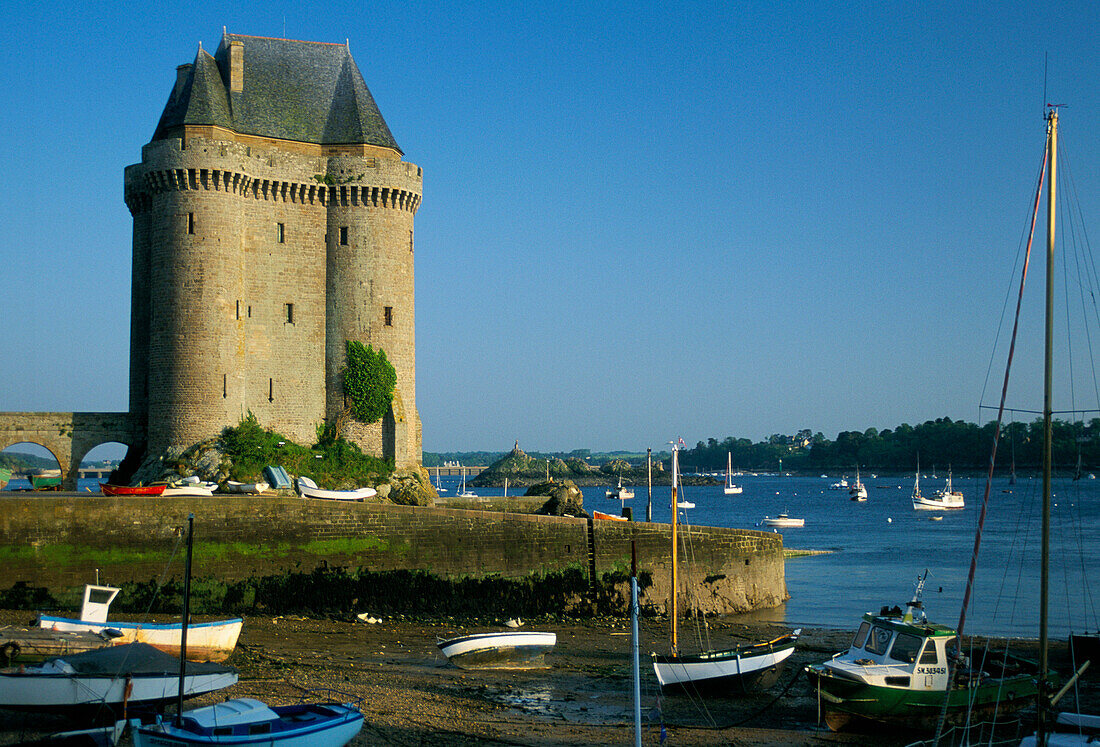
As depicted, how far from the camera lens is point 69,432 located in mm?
35719

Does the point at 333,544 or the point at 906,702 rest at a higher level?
the point at 333,544

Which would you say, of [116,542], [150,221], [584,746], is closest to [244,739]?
[584,746]

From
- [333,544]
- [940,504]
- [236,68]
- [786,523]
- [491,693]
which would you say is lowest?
[786,523]

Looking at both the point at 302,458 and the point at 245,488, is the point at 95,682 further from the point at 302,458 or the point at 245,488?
the point at 302,458

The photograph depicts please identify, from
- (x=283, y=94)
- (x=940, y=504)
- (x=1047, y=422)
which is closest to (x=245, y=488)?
(x=283, y=94)

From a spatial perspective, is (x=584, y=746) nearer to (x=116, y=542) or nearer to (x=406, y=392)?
(x=116, y=542)

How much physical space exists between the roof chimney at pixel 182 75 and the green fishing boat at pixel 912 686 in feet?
100

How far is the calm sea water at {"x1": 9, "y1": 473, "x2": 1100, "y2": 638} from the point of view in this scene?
31.1 m

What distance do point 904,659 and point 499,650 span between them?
783cm

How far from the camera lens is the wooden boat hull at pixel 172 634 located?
18.5 metres

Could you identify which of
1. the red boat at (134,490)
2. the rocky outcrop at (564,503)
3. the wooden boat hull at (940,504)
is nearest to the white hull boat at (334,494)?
the red boat at (134,490)

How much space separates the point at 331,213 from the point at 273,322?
4418mm

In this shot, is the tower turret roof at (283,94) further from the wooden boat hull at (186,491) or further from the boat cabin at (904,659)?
the boat cabin at (904,659)

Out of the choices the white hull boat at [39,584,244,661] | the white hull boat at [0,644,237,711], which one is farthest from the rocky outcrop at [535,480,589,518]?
the white hull boat at [0,644,237,711]
